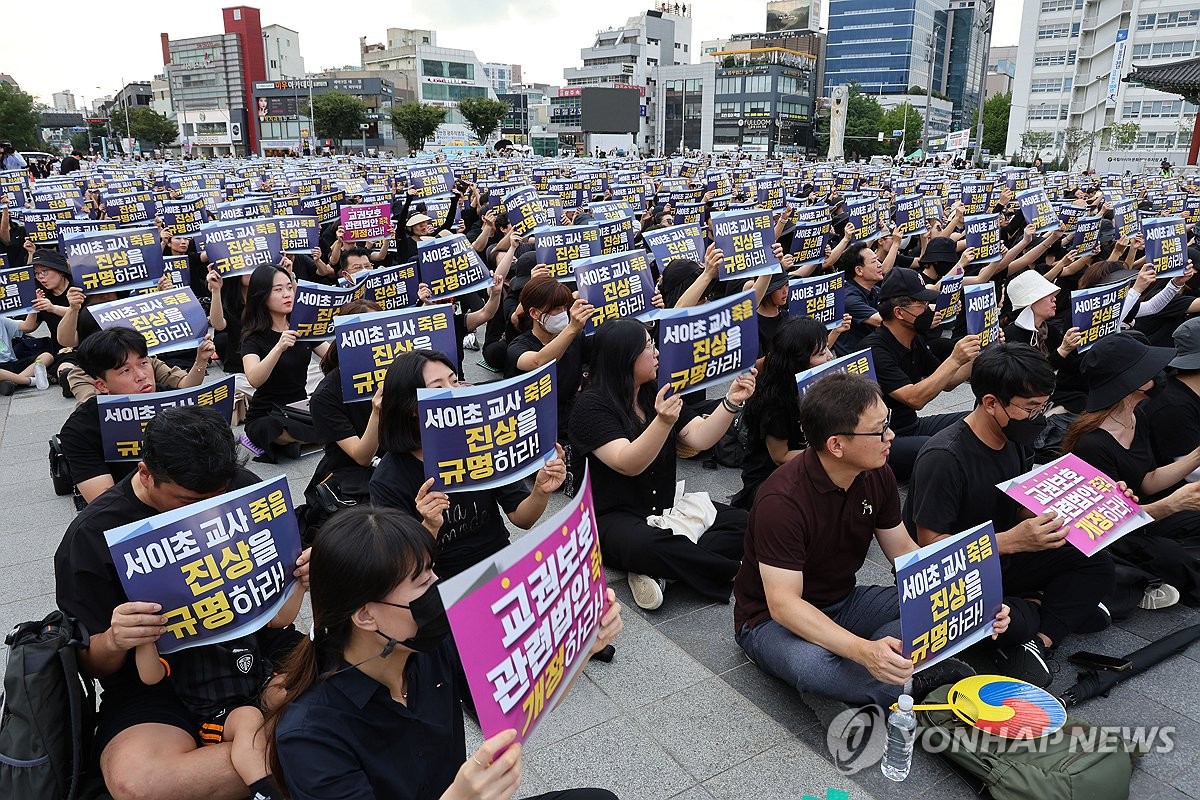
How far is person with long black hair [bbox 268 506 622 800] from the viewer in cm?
199

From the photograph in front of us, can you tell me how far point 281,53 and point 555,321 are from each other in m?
154

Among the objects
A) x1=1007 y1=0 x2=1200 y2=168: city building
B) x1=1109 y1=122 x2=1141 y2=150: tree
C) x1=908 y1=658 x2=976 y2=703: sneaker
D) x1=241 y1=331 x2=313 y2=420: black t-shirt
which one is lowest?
x1=908 y1=658 x2=976 y2=703: sneaker

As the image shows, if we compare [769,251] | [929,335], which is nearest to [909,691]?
[929,335]

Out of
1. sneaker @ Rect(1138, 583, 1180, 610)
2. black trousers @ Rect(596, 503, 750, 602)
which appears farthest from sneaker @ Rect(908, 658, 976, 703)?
sneaker @ Rect(1138, 583, 1180, 610)

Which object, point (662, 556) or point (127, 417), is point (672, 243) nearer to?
point (662, 556)

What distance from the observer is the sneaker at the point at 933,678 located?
3520 mm

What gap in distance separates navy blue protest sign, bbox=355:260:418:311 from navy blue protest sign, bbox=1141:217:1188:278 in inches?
301

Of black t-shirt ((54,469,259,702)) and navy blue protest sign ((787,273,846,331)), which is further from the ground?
navy blue protest sign ((787,273,846,331))

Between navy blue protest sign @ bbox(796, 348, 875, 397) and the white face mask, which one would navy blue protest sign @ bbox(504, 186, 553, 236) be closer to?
the white face mask

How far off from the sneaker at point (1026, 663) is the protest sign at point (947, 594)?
1.90ft

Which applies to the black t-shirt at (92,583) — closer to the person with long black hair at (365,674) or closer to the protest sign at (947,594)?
the person with long black hair at (365,674)

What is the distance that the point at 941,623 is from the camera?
123 inches

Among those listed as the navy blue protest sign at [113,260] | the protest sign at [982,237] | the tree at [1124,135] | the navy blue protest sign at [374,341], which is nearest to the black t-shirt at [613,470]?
the navy blue protest sign at [374,341]

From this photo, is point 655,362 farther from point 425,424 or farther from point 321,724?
point 321,724
